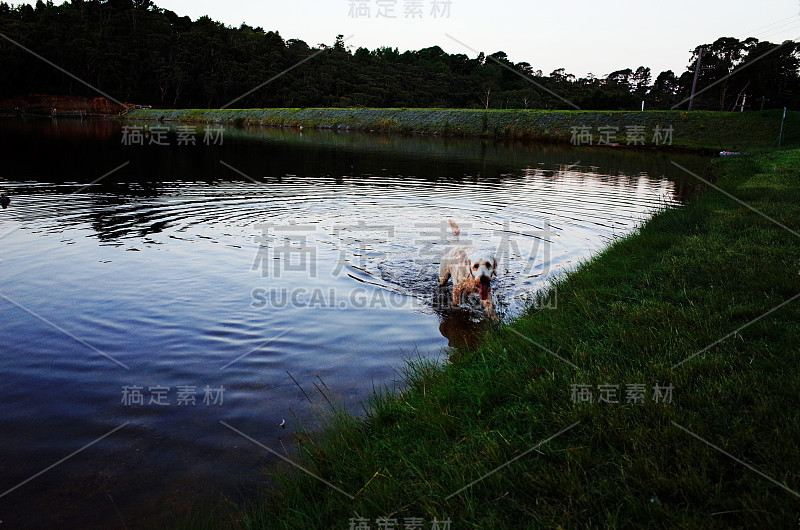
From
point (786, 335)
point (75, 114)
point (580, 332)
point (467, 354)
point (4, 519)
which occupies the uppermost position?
point (75, 114)

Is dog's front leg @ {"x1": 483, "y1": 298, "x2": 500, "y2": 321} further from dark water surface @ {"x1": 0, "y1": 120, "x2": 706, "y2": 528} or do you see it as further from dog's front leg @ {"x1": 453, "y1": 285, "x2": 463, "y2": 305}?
dog's front leg @ {"x1": 453, "y1": 285, "x2": 463, "y2": 305}

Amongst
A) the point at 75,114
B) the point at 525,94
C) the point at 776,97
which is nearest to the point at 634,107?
the point at 776,97

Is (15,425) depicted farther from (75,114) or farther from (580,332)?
(75,114)

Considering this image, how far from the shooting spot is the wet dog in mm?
7629

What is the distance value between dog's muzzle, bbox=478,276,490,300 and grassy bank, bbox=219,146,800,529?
65.2 inches

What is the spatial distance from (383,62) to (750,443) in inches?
4703

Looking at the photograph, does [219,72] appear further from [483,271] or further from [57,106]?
[483,271]

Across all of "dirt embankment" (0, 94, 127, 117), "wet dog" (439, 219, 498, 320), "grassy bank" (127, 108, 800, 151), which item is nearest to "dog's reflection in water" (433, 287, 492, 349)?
"wet dog" (439, 219, 498, 320)

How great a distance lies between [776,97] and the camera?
6309 centimetres

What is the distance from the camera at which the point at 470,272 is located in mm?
7949

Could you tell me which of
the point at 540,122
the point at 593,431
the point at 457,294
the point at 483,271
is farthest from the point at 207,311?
the point at 540,122

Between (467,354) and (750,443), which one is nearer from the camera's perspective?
(750,443)

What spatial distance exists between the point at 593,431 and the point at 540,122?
55.1 meters

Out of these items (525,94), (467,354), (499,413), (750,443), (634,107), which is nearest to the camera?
(750,443)
